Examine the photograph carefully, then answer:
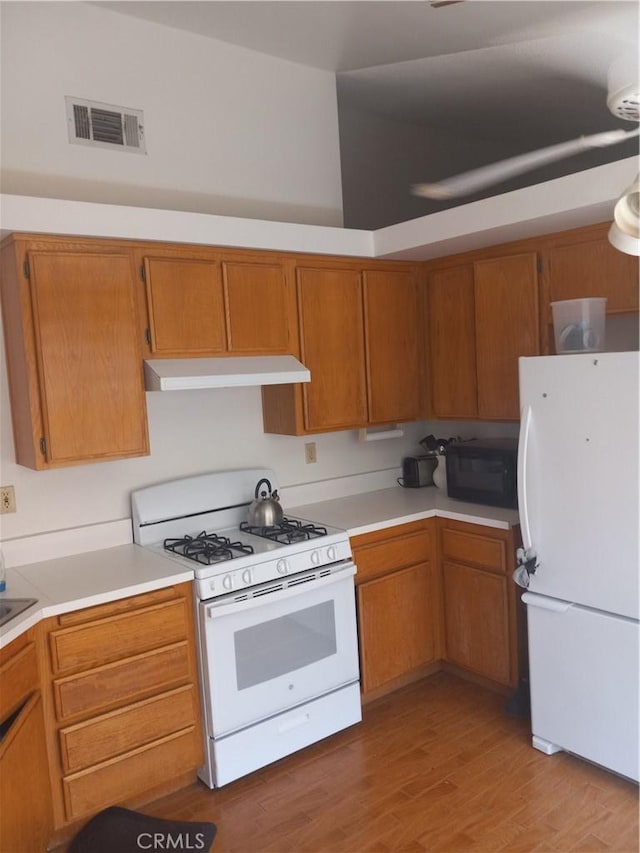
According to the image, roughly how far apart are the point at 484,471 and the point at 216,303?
1.53 metres

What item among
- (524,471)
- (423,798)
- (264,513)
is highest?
(524,471)

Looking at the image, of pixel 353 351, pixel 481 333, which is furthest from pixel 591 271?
pixel 353 351

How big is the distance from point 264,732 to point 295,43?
9.99 feet

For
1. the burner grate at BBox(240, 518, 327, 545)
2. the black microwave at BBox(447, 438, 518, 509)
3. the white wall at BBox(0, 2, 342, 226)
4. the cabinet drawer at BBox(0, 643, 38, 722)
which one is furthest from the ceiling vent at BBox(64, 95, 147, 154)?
the black microwave at BBox(447, 438, 518, 509)

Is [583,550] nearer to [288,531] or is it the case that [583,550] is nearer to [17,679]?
[288,531]

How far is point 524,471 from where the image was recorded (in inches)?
105

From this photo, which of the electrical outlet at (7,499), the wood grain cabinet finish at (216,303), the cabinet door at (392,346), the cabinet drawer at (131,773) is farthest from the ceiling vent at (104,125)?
the cabinet drawer at (131,773)

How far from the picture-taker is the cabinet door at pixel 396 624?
3.09 metres

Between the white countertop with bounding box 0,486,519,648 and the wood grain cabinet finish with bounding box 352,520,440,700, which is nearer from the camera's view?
the white countertop with bounding box 0,486,519,648

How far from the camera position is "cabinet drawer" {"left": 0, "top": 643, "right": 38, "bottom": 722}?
201 centimetres

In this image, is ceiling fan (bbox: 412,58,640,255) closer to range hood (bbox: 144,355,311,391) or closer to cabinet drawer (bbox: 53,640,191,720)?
range hood (bbox: 144,355,311,391)

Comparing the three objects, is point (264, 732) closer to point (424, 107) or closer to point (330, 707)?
point (330, 707)

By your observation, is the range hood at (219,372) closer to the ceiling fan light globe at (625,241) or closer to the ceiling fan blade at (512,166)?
the ceiling fan blade at (512,166)

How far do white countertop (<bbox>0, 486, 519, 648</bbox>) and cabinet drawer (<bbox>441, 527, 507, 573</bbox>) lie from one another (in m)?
0.08
